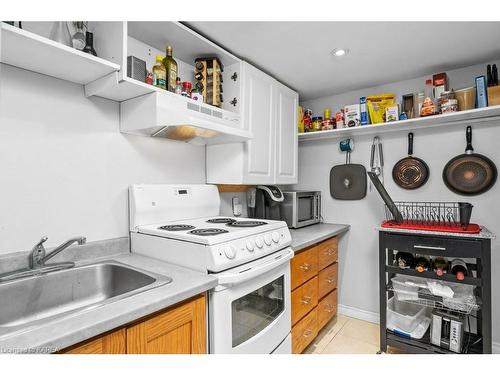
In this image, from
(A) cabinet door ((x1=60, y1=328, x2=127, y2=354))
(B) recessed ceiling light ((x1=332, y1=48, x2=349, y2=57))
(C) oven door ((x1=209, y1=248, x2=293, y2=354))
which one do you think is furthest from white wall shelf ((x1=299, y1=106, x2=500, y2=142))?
(A) cabinet door ((x1=60, y1=328, x2=127, y2=354))

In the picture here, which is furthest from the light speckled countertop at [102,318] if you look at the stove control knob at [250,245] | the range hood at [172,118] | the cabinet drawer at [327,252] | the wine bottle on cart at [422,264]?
the wine bottle on cart at [422,264]

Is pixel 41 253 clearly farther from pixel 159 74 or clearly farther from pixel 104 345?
pixel 159 74

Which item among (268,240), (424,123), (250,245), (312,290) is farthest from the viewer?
(424,123)

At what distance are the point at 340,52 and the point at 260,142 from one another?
80 centimetres

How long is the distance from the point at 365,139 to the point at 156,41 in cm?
187

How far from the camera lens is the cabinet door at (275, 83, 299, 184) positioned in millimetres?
2295

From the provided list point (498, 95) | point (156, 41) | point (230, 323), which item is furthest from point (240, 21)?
point (498, 95)

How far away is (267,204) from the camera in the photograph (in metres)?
2.29

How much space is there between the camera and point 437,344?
5.90 feet

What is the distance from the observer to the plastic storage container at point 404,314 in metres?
1.94

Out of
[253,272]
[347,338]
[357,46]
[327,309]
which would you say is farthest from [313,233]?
[357,46]

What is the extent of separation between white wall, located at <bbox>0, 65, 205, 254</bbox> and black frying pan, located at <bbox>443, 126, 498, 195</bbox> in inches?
86.1

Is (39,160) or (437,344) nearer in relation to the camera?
(39,160)
